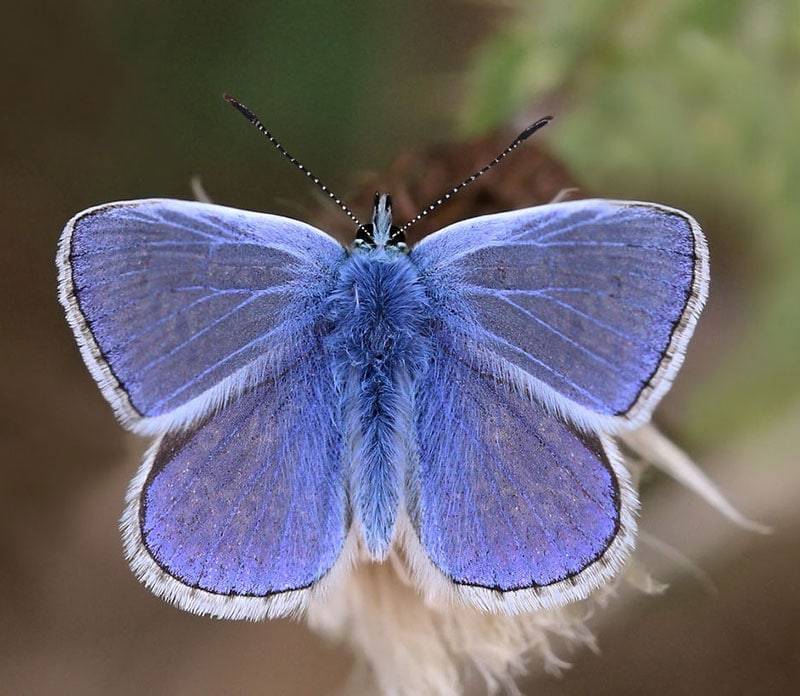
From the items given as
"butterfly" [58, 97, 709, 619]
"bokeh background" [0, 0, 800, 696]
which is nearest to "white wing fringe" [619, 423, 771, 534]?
"bokeh background" [0, 0, 800, 696]

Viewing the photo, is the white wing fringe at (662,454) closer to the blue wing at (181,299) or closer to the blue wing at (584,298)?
the blue wing at (584,298)

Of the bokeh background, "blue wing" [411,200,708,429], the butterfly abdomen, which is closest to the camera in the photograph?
"blue wing" [411,200,708,429]

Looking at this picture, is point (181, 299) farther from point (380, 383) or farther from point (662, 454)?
point (662, 454)

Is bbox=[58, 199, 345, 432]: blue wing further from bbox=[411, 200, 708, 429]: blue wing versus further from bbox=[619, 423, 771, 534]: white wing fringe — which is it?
bbox=[619, 423, 771, 534]: white wing fringe

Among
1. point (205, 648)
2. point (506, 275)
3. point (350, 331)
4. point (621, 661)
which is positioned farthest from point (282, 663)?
point (506, 275)

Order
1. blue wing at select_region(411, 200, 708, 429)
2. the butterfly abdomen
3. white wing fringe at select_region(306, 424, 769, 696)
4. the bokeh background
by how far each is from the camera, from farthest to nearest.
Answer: the bokeh background → white wing fringe at select_region(306, 424, 769, 696) → the butterfly abdomen → blue wing at select_region(411, 200, 708, 429)

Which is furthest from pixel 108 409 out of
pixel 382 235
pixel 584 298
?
pixel 584 298

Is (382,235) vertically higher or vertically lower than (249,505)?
higher
